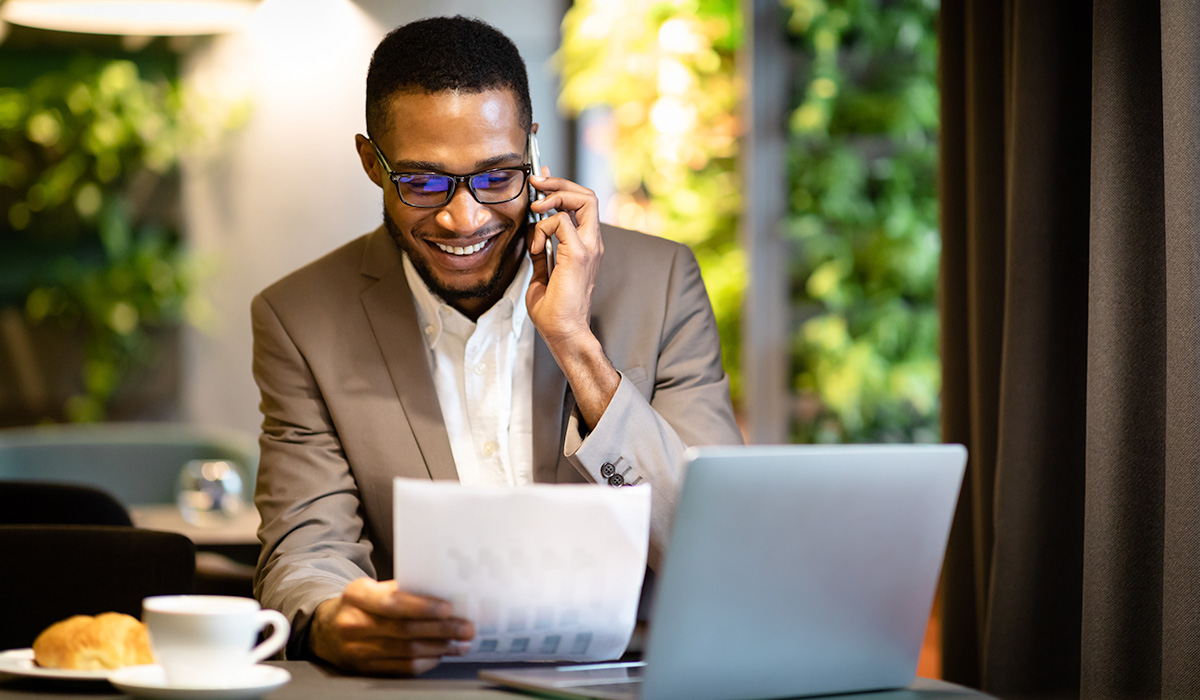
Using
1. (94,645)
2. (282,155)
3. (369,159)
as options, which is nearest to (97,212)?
(282,155)

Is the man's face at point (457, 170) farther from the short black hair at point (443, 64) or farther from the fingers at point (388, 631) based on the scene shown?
the fingers at point (388, 631)

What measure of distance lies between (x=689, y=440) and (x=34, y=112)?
3132mm

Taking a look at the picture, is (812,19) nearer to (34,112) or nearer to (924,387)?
(924,387)

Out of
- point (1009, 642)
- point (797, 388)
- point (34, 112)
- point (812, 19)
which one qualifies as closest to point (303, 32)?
point (34, 112)

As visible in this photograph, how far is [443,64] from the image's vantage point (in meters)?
1.79

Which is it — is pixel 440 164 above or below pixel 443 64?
below

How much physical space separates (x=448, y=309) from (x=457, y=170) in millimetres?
268

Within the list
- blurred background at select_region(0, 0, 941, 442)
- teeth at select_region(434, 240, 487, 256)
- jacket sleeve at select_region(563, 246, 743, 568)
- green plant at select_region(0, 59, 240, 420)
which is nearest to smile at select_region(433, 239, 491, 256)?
teeth at select_region(434, 240, 487, 256)

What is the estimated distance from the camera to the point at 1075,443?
1919 millimetres

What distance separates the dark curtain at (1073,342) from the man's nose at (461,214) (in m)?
0.89

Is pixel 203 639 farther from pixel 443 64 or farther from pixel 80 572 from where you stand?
pixel 443 64

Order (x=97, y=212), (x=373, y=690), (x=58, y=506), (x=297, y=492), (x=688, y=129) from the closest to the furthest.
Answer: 1. (x=373, y=690)
2. (x=297, y=492)
3. (x=58, y=506)
4. (x=97, y=212)
5. (x=688, y=129)

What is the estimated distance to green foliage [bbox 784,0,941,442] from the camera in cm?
403

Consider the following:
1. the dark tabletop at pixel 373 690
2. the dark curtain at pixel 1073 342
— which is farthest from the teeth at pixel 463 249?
the dark curtain at pixel 1073 342
